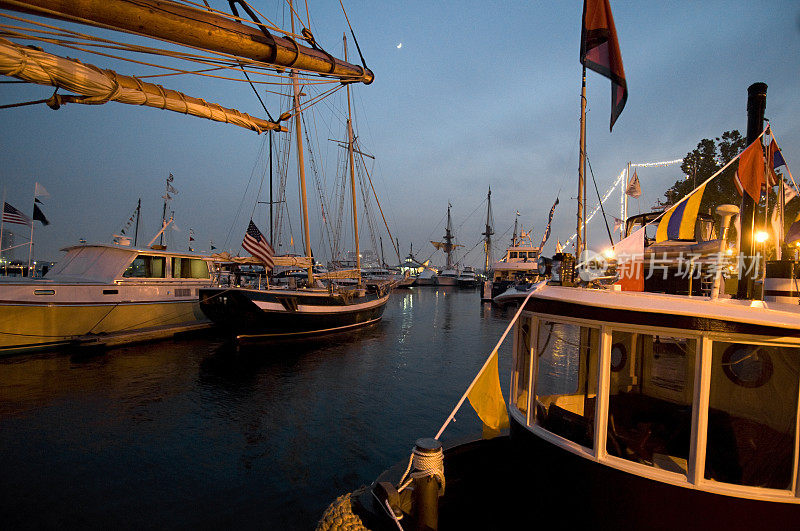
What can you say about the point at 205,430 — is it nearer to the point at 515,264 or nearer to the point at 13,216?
the point at 13,216

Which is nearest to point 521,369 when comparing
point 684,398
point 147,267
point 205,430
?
point 684,398

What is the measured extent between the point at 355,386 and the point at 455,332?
1299 cm

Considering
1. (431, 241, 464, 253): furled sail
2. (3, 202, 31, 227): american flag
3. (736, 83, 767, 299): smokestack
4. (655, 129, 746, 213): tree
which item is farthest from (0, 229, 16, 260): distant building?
(431, 241, 464, 253): furled sail

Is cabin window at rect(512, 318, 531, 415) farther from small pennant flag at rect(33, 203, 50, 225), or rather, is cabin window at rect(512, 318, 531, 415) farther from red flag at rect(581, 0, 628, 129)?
small pennant flag at rect(33, 203, 50, 225)

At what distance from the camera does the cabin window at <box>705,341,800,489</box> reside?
337 cm

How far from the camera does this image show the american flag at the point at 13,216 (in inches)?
610

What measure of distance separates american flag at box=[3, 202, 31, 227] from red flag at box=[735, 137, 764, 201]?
76.5 feet

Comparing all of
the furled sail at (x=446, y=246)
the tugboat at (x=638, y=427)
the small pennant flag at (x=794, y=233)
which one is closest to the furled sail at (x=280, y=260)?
the tugboat at (x=638, y=427)

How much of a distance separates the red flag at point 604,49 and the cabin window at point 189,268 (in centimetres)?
2024

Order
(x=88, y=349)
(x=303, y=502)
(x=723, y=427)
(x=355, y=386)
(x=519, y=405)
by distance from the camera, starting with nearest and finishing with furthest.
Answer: (x=723, y=427)
(x=519, y=405)
(x=303, y=502)
(x=355, y=386)
(x=88, y=349)

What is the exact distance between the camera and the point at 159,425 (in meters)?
8.81

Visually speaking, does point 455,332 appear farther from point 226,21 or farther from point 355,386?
point 226,21

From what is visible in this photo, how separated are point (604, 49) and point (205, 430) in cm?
1049

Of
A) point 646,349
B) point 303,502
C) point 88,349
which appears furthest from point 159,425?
point 646,349
